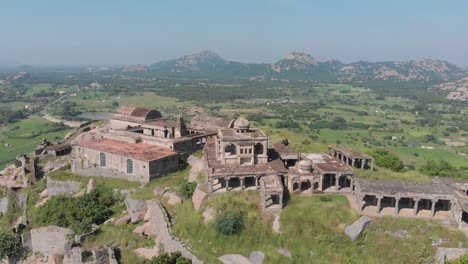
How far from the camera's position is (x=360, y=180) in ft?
136

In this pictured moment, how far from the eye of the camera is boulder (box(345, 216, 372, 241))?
35.9 metres

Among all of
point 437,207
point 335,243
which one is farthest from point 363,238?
point 437,207

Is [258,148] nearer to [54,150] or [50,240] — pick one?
[50,240]

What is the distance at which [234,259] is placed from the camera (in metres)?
34.7

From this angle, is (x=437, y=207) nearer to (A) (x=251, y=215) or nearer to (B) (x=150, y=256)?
(A) (x=251, y=215)

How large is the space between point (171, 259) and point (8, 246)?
2246cm

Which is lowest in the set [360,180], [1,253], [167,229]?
[1,253]

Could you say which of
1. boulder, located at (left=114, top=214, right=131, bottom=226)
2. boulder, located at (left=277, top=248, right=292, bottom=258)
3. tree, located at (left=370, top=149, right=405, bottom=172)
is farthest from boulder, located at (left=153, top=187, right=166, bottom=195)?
tree, located at (left=370, top=149, right=405, bottom=172)

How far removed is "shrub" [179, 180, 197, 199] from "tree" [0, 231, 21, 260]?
65.3 ft

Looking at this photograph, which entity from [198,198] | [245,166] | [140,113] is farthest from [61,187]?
[245,166]

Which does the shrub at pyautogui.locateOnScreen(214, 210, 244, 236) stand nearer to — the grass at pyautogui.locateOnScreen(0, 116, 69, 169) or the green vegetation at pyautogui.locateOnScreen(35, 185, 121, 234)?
the green vegetation at pyautogui.locateOnScreen(35, 185, 121, 234)

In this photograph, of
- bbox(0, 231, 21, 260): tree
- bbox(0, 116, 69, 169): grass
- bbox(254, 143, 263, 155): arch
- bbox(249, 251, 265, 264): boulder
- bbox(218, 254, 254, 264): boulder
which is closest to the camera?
bbox(218, 254, 254, 264): boulder

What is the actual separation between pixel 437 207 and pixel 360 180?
7975 mm

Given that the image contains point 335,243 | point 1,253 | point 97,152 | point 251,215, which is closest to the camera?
point 335,243
